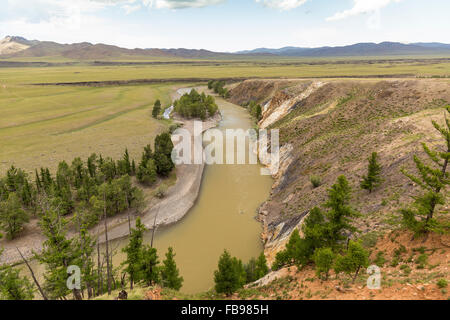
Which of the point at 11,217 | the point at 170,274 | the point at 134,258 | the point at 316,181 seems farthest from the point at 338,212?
the point at 11,217

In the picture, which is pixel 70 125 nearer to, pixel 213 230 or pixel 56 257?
pixel 213 230

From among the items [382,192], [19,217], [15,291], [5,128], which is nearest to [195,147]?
[19,217]

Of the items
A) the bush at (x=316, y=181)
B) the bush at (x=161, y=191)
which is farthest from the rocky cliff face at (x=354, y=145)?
the bush at (x=161, y=191)

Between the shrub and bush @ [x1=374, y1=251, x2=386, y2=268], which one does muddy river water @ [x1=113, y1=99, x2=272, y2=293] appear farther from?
the shrub

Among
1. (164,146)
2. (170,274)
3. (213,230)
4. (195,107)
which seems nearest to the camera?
(170,274)

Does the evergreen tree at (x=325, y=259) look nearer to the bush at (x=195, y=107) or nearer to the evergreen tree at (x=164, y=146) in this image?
the evergreen tree at (x=164, y=146)

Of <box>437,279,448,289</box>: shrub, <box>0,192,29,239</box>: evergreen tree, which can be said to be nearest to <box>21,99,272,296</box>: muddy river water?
<box>0,192,29,239</box>: evergreen tree
